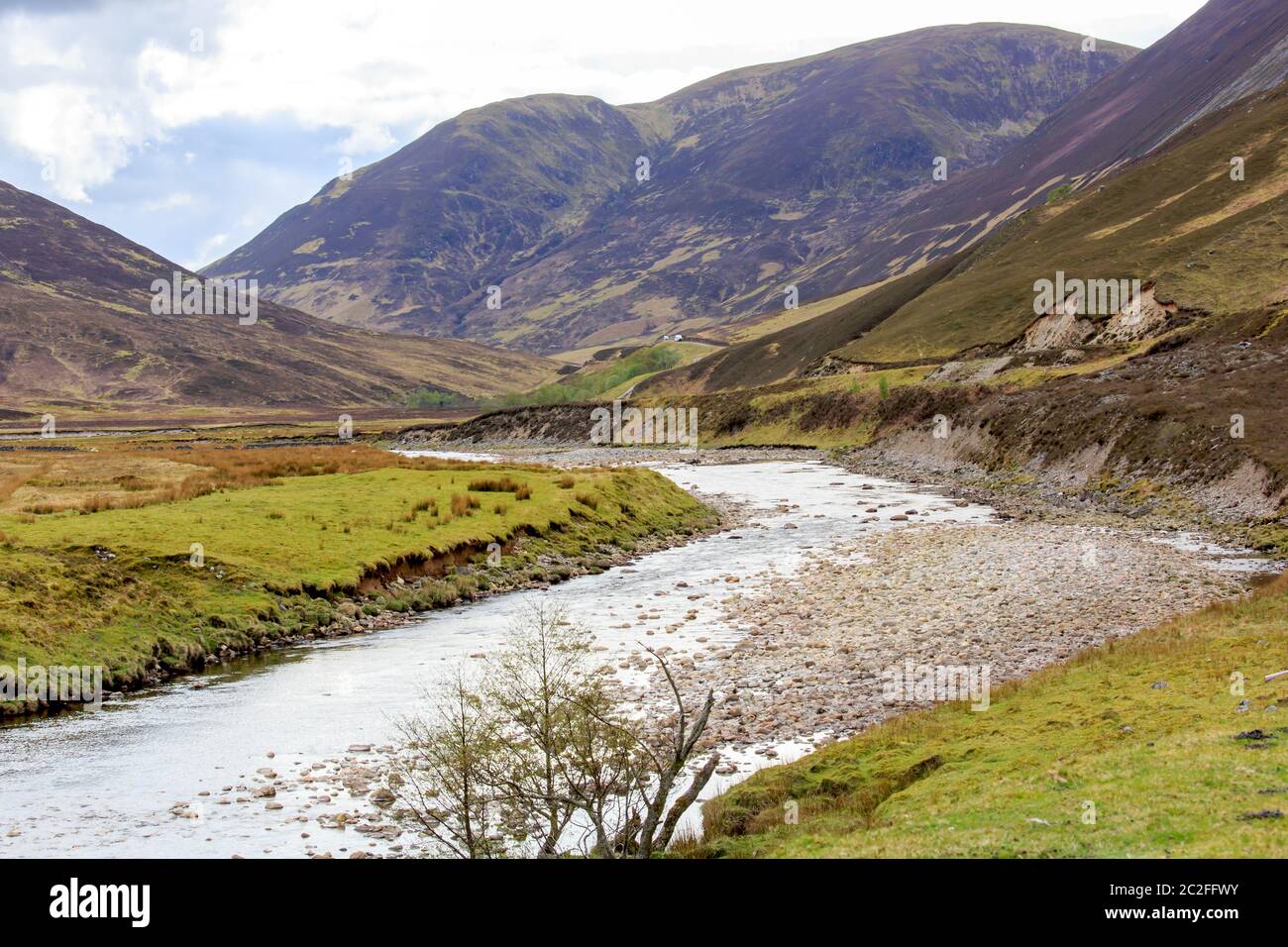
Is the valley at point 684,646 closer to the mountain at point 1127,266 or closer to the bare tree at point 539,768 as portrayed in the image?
the bare tree at point 539,768

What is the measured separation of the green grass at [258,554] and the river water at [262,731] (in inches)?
89.1

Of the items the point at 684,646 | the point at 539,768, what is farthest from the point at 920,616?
the point at 539,768

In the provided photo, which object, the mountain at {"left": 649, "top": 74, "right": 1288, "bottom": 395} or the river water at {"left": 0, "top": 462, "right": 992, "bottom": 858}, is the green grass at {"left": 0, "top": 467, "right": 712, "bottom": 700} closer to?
the river water at {"left": 0, "top": 462, "right": 992, "bottom": 858}

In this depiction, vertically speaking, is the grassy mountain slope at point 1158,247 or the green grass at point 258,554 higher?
the grassy mountain slope at point 1158,247

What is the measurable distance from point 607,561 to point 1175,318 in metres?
81.5

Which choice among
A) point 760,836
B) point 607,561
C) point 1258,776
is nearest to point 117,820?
point 760,836

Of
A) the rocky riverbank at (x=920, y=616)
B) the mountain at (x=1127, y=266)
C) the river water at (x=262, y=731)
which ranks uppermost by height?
the mountain at (x=1127, y=266)

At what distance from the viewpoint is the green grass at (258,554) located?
28953 millimetres

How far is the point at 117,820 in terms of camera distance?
17.1 metres

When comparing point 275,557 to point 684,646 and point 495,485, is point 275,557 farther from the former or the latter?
point 495,485

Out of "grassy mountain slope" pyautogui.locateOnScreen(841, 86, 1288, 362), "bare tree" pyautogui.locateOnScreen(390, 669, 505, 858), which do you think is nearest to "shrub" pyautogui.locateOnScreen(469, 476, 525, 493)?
"bare tree" pyautogui.locateOnScreen(390, 669, 505, 858)

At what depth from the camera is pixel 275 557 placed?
38125 mm

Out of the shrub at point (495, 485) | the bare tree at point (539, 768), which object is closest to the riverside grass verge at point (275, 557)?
the shrub at point (495, 485)

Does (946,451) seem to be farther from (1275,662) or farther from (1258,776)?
(1258,776)
